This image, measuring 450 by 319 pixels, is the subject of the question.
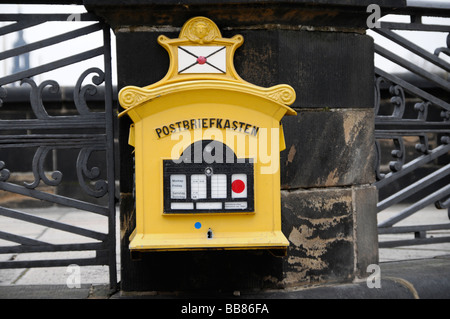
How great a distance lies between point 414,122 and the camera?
3457mm

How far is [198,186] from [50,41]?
1365 mm

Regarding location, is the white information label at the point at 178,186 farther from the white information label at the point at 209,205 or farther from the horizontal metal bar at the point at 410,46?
the horizontal metal bar at the point at 410,46

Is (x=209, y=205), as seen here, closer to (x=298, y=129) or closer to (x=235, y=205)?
(x=235, y=205)

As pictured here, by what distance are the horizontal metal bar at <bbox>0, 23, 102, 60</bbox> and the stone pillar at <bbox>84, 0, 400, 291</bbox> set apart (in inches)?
11.9

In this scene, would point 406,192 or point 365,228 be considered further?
point 406,192

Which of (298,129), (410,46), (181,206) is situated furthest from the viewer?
(410,46)

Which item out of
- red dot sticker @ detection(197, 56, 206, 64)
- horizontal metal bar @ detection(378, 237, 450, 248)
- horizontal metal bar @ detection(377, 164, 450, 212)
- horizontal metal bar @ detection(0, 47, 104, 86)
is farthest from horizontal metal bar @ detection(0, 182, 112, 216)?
horizontal metal bar @ detection(378, 237, 450, 248)

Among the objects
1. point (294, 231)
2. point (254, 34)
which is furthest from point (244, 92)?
point (294, 231)

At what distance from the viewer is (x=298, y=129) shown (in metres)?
2.75

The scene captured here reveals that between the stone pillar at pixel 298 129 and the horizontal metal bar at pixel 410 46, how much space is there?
43 centimetres

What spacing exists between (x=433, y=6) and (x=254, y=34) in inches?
59.8

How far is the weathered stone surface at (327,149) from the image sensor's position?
2.74 m

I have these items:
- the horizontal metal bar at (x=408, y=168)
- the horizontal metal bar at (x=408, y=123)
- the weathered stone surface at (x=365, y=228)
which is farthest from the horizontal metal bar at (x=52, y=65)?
the horizontal metal bar at (x=408, y=168)

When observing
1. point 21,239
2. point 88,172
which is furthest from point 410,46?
point 21,239
